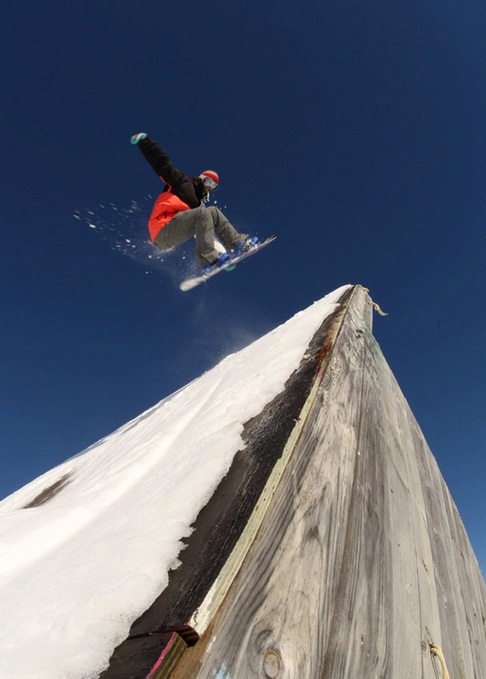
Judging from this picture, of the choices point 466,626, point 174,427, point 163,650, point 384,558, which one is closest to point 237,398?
point 174,427

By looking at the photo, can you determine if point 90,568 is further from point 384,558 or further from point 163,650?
point 384,558

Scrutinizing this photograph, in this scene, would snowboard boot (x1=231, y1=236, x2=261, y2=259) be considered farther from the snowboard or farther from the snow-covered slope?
the snow-covered slope

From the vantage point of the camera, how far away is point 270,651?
0.68 meters

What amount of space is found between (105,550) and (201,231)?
542 cm

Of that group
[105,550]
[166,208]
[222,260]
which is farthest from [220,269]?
[105,550]

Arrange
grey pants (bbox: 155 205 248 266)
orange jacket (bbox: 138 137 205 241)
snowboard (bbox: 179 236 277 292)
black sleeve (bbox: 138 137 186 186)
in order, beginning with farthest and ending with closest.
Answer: snowboard (bbox: 179 236 277 292), grey pants (bbox: 155 205 248 266), orange jacket (bbox: 138 137 205 241), black sleeve (bbox: 138 137 186 186)

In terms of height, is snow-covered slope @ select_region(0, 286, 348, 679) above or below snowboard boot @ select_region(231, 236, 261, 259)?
below

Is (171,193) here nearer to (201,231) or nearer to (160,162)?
(160,162)

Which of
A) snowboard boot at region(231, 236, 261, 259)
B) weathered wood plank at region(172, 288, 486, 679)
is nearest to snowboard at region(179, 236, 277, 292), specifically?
snowboard boot at region(231, 236, 261, 259)

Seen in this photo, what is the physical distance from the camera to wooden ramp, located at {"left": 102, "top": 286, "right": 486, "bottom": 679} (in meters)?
0.63

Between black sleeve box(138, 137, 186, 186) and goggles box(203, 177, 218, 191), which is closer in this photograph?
black sleeve box(138, 137, 186, 186)

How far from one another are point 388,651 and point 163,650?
708mm

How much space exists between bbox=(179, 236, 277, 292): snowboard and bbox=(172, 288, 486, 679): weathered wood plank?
478cm

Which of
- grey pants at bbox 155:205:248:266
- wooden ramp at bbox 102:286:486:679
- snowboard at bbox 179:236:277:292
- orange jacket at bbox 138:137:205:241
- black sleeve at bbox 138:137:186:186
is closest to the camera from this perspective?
wooden ramp at bbox 102:286:486:679
